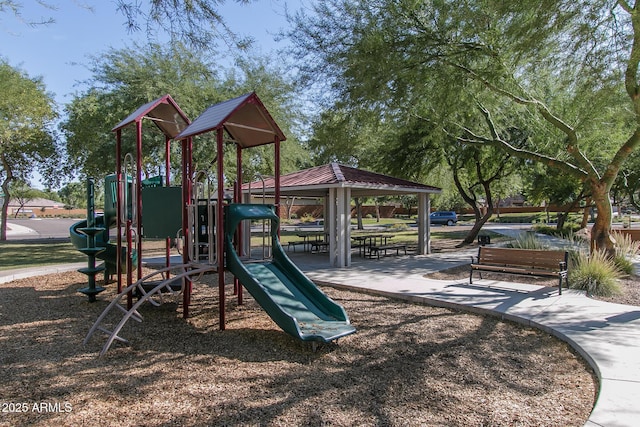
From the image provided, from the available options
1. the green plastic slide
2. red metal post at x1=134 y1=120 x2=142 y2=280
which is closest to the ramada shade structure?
red metal post at x1=134 y1=120 x2=142 y2=280

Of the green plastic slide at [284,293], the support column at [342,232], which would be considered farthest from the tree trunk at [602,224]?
the green plastic slide at [284,293]

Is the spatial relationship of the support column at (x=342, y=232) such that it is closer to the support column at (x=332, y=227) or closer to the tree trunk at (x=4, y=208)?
the support column at (x=332, y=227)

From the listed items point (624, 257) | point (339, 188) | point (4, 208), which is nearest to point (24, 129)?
point (4, 208)

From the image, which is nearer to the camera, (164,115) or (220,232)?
(220,232)

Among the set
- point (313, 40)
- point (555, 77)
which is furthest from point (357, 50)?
point (555, 77)

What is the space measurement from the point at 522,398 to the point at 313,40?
9.00 m

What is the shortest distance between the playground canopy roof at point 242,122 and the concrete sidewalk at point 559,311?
3678 mm

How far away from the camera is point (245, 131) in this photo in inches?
304

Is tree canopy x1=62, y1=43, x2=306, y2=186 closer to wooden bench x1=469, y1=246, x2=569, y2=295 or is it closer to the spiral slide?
the spiral slide

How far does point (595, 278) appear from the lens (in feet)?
26.9

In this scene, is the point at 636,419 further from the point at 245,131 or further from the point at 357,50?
the point at 357,50

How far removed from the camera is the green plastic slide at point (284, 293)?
519 centimetres

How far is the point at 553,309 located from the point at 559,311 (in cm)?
13

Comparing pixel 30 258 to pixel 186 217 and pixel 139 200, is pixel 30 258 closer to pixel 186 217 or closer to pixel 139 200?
pixel 139 200
